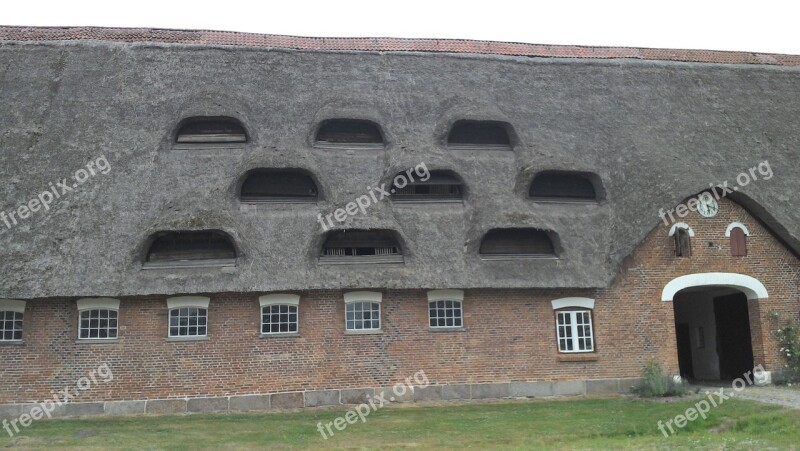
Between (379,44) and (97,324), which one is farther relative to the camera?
(379,44)

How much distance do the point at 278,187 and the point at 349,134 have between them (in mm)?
3061

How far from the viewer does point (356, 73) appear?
936 inches

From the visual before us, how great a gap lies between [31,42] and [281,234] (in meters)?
11.3

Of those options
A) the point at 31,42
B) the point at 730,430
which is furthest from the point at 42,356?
the point at 730,430

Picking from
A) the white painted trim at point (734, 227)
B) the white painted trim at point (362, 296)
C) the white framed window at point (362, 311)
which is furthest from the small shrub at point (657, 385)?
the white painted trim at point (362, 296)

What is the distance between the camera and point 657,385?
1902 centimetres

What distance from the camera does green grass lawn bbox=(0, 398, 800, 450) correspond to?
46.0 ft

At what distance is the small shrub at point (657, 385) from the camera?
747 inches

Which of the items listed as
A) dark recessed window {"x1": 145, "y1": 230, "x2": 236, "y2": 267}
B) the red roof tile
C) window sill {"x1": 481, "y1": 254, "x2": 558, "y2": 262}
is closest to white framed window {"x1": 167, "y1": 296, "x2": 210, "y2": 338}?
dark recessed window {"x1": 145, "y1": 230, "x2": 236, "y2": 267}

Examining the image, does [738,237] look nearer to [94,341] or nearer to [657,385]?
[657,385]

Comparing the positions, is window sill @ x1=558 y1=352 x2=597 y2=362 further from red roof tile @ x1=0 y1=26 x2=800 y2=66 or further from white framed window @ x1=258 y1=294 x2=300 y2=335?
red roof tile @ x1=0 y1=26 x2=800 y2=66

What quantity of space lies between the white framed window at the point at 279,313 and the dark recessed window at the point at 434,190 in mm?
4257

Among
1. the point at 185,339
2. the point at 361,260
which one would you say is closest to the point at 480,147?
the point at 361,260

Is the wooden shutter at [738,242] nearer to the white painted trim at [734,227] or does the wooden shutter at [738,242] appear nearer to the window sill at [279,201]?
the white painted trim at [734,227]
